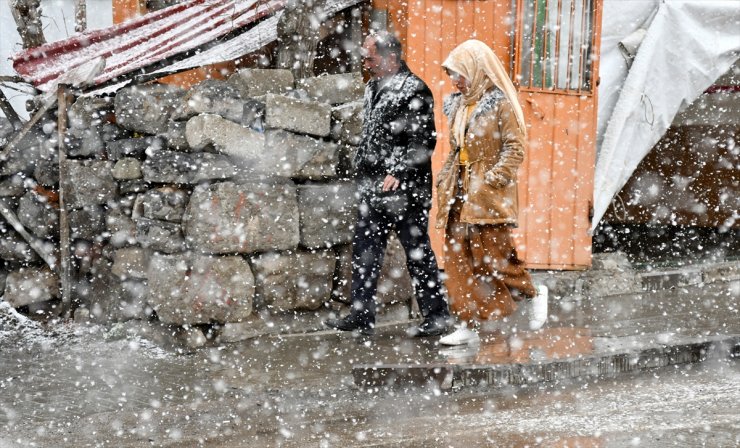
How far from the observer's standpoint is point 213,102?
19.3 ft

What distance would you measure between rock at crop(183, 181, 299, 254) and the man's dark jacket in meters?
0.58

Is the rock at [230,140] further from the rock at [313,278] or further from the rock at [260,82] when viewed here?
the rock at [313,278]

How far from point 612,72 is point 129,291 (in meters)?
4.61

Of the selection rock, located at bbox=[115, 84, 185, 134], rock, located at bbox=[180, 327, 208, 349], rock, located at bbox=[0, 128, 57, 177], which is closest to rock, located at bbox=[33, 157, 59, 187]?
rock, located at bbox=[0, 128, 57, 177]

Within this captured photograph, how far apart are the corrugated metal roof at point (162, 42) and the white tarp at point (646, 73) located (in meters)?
2.61

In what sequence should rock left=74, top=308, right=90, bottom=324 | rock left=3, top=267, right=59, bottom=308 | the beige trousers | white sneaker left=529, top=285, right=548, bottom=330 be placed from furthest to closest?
rock left=3, top=267, right=59, bottom=308
rock left=74, top=308, right=90, bottom=324
white sneaker left=529, top=285, right=548, bottom=330
the beige trousers

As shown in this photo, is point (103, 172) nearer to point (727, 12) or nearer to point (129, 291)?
point (129, 291)

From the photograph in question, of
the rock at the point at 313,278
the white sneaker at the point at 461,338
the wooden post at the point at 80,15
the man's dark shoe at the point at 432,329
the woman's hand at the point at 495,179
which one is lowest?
the man's dark shoe at the point at 432,329

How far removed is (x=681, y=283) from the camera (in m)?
8.34

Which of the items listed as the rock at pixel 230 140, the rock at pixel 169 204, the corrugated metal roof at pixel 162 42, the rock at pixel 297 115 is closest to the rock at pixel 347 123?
the rock at pixel 297 115

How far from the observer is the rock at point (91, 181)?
21.7ft

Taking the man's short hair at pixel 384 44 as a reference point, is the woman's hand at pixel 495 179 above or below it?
below

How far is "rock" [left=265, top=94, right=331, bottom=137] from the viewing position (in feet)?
19.6

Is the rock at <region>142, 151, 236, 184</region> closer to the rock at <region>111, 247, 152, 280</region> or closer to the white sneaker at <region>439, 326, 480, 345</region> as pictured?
the rock at <region>111, 247, 152, 280</region>
